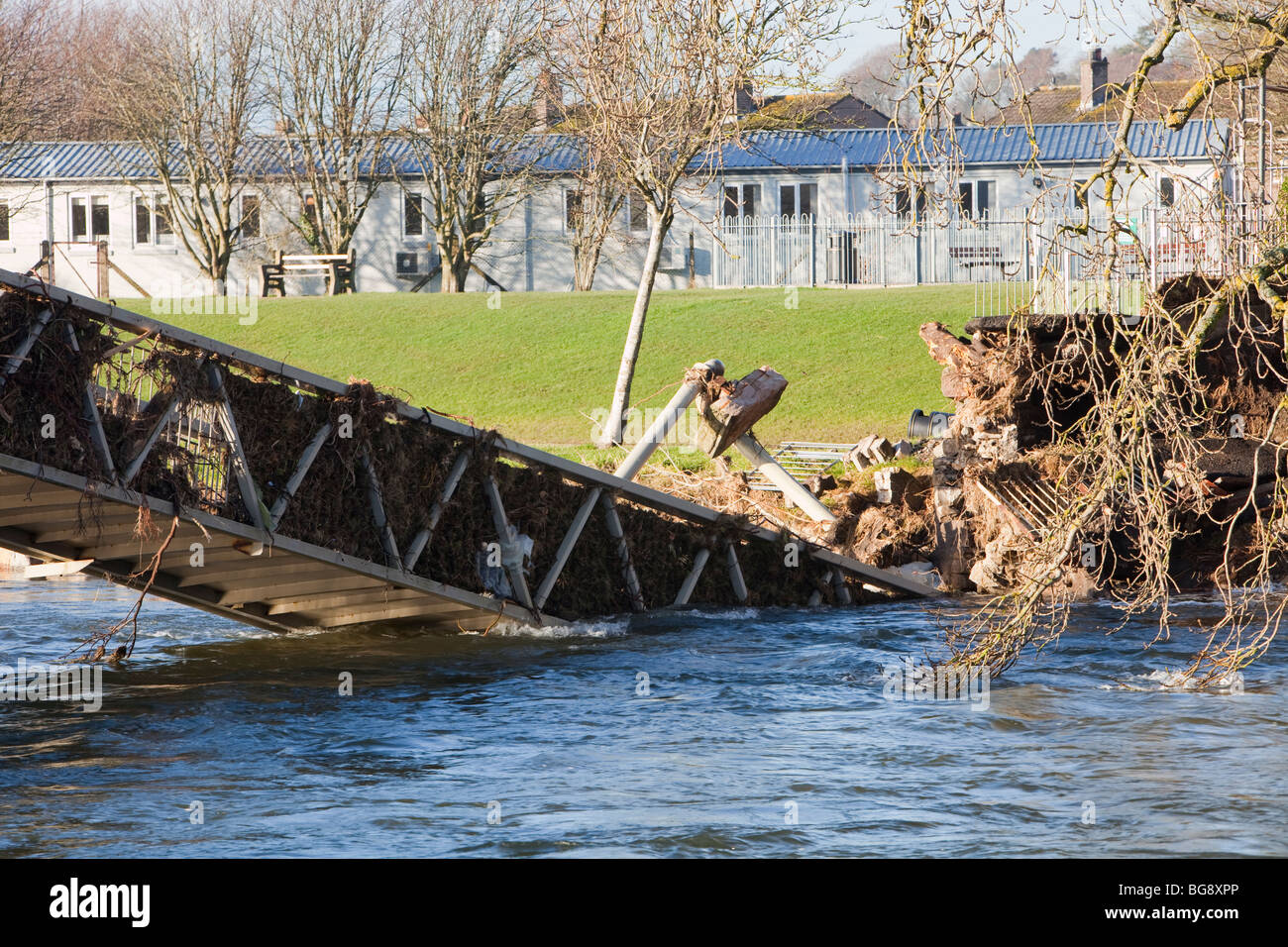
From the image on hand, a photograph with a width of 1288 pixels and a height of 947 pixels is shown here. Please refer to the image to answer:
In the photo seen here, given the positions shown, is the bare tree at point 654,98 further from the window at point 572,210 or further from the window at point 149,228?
the window at point 149,228

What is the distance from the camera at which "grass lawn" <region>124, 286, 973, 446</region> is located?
25516mm

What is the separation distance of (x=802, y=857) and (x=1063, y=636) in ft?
24.1

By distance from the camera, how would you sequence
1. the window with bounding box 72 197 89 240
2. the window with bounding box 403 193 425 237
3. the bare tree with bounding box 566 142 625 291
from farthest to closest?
the window with bounding box 72 197 89 240
the window with bounding box 403 193 425 237
the bare tree with bounding box 566 142 625 291

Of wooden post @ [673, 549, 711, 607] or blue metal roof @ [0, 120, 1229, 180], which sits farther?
blue metal roof @ [0, 120, 1229, 180]

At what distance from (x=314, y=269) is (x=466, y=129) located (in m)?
6.34

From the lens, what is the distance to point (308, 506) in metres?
13.3

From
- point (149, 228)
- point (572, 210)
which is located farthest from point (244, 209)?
point (572, 210)

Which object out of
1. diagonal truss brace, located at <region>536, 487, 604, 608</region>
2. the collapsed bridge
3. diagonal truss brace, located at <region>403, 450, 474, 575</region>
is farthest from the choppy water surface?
diagonal truss brace, located at <region>403, 450, 474, 575</region>

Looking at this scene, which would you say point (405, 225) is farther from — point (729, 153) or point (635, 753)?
point (635, 753)

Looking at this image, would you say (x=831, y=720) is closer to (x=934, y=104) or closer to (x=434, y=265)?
(x=934, y=104)

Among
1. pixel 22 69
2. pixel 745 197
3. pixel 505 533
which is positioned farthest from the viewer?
pixel 745 197

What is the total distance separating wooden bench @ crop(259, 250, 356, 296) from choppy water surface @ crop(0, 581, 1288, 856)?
29400 millimetres

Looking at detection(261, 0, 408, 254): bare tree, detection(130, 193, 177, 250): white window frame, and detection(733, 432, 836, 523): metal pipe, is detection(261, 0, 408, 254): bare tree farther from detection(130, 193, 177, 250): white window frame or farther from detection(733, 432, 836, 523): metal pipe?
detection(733, 432, 836, 523): metal pipe

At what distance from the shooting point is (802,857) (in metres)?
8.47
